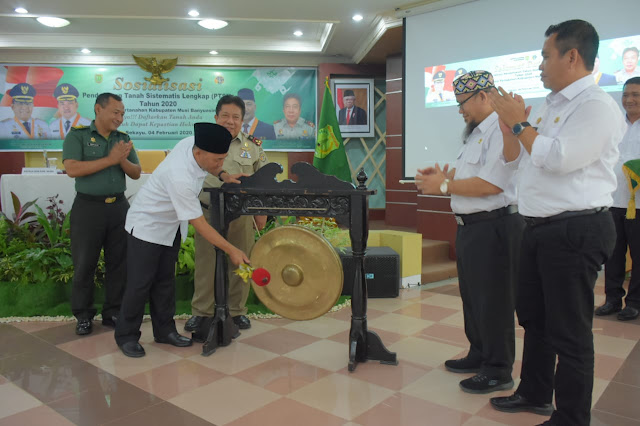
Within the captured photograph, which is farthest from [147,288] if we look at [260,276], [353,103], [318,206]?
[353,103]

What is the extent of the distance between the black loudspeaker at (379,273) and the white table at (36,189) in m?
2.34

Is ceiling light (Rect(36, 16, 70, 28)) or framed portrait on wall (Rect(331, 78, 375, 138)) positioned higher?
ceiling light (Rect(36, 16, 70, 28))

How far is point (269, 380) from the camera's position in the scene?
221 centimetres

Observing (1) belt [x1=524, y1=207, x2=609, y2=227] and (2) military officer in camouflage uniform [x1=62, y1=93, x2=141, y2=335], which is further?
(2) military officer in camouflage uniform [x1=62, y1=93, x2=141, y2=335]

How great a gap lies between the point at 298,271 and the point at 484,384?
0.99 m

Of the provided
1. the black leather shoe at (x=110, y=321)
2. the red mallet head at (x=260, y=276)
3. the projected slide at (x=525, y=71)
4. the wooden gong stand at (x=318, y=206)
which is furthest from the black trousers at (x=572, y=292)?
the projected slide at (x=525, y=71)

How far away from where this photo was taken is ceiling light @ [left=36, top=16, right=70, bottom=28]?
564cm

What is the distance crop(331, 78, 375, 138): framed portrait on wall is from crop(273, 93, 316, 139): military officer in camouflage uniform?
1.71 ft

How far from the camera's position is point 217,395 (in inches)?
80.7

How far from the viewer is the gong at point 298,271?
88.5 inches

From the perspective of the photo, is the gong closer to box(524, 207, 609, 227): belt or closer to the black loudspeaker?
box(524, 207, 609, 227): belt

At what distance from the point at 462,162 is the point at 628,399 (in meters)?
1.25

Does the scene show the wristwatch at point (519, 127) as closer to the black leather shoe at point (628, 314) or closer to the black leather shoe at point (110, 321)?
the black leather shoe at point (628, 314)

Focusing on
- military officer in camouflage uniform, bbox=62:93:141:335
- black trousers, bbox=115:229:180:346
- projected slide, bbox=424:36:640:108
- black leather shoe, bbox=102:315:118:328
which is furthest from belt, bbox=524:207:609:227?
projected slide, bbox=424:36:640:108
